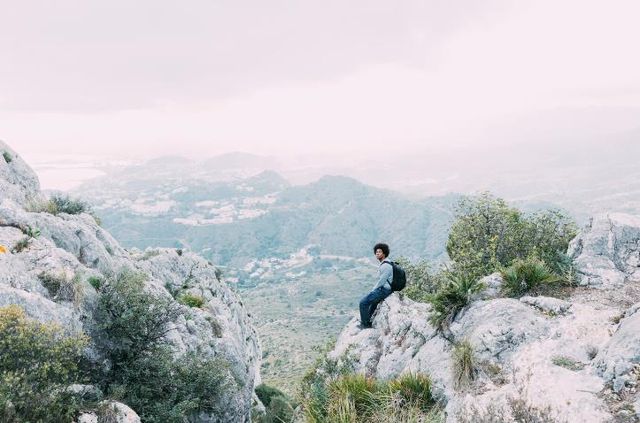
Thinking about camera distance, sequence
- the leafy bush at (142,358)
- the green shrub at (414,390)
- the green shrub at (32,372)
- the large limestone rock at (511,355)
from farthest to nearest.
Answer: the leafy bush at (142,358) < the green shrub at (414,390) < the green shrub at (32,372) < the large limestone rock at (511,355)

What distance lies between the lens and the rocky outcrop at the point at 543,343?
27.0 feet

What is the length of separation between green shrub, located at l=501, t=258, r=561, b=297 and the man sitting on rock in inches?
181

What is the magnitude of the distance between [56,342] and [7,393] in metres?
2.56

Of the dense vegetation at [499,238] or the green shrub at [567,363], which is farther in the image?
the dense vegetation at [499,238]

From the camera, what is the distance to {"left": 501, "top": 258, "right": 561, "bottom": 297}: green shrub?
1434cm

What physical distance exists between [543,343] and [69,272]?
1909 cm

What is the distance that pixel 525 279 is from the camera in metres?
14.6

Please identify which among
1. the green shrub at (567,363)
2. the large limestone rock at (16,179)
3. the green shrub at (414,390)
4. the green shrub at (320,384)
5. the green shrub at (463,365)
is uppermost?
the large limestone rock at (16,179)

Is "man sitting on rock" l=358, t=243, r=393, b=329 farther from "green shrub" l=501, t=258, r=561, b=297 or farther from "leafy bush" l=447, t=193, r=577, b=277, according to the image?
"leafy bush" l=447, t=193, r=577, b=277

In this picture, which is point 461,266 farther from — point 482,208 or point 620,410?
point 620,410

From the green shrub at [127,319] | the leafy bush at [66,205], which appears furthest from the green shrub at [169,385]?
the leafy bush at [66,205]

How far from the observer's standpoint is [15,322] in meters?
11.5

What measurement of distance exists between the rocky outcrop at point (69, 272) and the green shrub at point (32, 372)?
4.32ft

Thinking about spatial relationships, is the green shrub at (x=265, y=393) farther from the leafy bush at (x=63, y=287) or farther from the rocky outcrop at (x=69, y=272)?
the leafy bush at (x=63, y=287)
